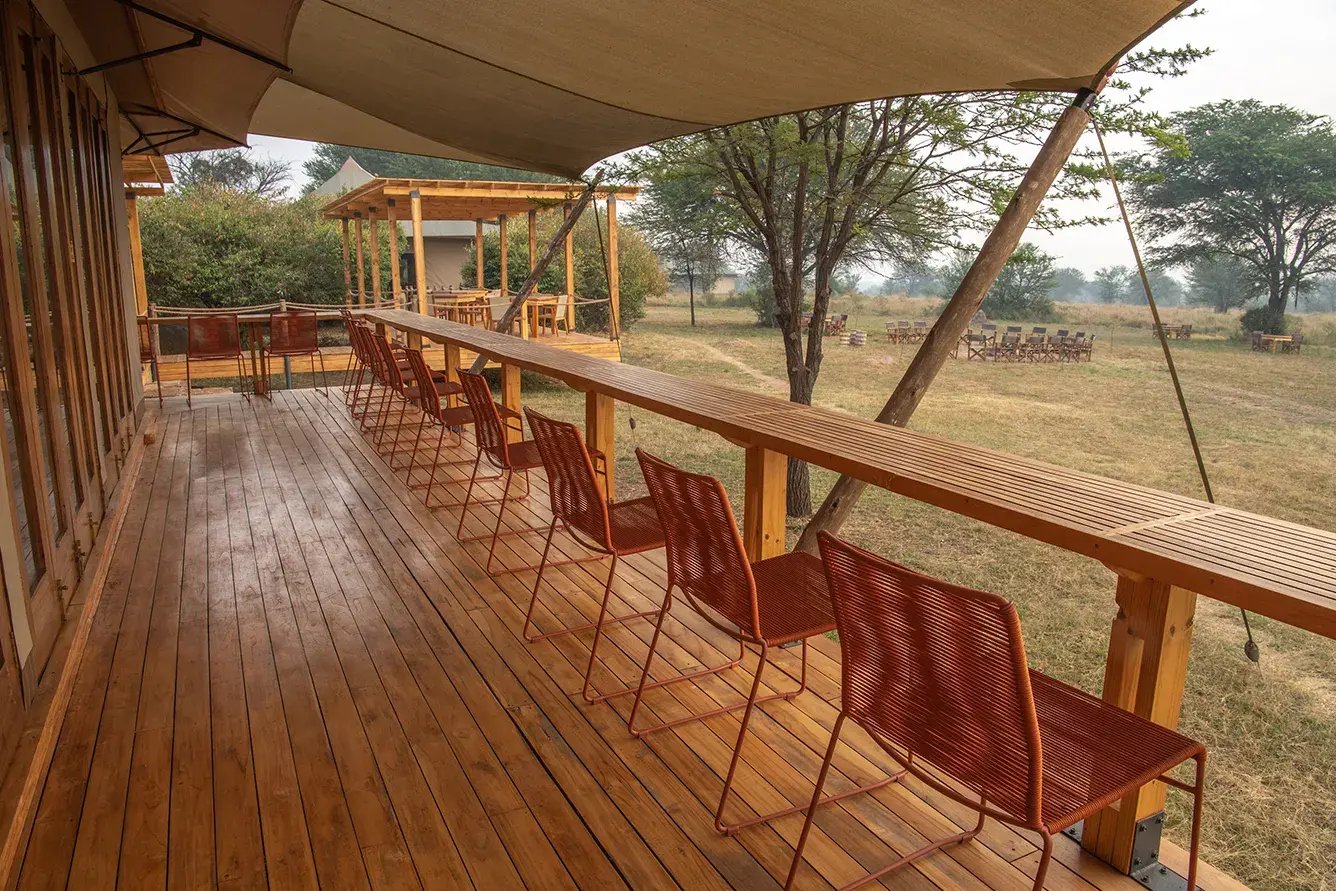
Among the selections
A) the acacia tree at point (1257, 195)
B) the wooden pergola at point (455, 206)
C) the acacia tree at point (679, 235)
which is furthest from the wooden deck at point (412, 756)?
the acacia tree at point (1257, 195)

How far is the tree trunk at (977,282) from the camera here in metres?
3.90

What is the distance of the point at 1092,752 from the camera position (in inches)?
62.8

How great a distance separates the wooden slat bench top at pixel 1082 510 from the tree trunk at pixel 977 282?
934 millimetres

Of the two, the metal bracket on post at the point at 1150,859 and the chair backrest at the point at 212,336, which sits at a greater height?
the chair backrest at the point at 212,336

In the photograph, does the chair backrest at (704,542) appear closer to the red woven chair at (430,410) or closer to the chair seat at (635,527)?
the chair seat at (635,527)

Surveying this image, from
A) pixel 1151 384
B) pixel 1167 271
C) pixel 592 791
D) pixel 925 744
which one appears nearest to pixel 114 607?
pixel 592 791

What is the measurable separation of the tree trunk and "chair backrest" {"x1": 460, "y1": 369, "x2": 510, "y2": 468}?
1549mm

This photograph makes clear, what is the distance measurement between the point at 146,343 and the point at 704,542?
8.61 meters

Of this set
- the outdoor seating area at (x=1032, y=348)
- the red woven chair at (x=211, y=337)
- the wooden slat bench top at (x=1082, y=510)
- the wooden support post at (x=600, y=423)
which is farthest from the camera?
the outdoor seating area at (x=1032, y=348)

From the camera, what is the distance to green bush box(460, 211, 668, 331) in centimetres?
2038

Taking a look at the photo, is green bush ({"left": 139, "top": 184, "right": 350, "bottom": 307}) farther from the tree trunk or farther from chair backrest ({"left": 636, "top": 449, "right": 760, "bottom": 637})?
chair backrest ({"left": 636, "top": 449, "right": 760, "bottom": 637})

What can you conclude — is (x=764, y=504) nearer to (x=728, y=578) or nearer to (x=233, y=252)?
(x=728, y=578)

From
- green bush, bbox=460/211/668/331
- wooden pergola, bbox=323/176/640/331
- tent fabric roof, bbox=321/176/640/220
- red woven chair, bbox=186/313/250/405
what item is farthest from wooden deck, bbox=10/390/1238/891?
green bush, bbox=460/211/668/331

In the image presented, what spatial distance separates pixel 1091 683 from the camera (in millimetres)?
5859
